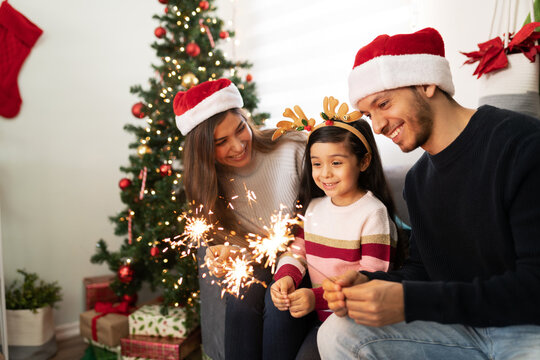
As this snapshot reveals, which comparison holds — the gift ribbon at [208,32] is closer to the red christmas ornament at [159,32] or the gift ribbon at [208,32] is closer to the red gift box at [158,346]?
the red christmas ornament at [159,32]

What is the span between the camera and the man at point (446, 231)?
850mm

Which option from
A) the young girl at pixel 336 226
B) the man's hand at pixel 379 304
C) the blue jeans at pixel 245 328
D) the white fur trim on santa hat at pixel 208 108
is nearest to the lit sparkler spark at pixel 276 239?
the young girl at pixel 336 226

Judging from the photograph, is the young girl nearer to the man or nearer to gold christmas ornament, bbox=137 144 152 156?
the man

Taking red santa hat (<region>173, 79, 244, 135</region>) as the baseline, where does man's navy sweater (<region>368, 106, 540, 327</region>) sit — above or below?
below

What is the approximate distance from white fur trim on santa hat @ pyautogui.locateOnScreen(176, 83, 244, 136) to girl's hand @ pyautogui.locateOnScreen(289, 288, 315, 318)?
0.86 metres

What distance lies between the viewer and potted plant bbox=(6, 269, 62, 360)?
2.16 meters

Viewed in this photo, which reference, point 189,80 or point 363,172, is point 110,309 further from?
point 363,172

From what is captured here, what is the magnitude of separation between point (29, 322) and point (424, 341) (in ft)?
7.19

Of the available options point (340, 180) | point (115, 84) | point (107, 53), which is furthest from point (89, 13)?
point (340, 180)

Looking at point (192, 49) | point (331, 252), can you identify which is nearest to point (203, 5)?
point (192, 49)

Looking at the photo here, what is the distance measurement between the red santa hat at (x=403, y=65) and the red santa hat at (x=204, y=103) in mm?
721

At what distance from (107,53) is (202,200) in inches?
67.4

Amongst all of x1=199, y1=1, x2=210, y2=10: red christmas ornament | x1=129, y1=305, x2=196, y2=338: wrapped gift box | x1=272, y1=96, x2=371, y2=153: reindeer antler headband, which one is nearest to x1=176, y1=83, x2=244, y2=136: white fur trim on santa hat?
x1=272, y1=96, x2=371, y2=153: reindeer antler headband

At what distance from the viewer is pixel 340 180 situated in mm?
1360
